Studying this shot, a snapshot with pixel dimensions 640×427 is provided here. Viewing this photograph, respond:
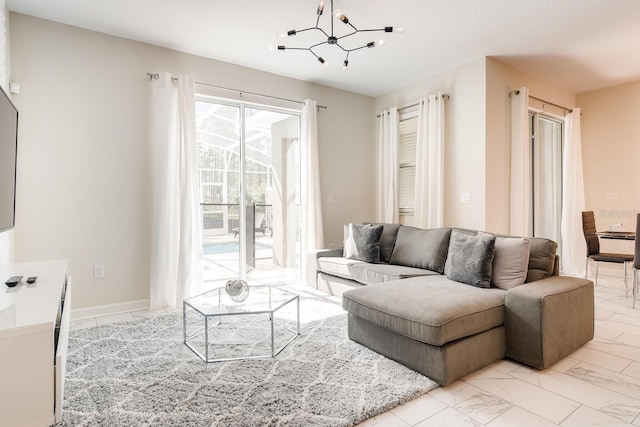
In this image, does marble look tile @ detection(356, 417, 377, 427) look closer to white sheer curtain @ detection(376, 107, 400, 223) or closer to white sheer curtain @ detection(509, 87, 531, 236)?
white sheer curtain @ detection(509, 87, 531, 236)

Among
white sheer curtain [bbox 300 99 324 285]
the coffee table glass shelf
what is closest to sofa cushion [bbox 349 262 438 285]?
the coffee table glass shelf

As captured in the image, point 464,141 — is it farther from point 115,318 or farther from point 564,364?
point 115,318

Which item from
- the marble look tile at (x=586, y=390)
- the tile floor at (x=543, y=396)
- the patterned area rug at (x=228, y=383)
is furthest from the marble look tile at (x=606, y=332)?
the patterned area rug at (x=228, y=383)

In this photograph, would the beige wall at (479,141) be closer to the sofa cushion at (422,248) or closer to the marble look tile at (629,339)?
the sofa cushion at (422,248)

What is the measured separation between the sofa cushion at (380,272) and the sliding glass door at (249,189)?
4.53 feet

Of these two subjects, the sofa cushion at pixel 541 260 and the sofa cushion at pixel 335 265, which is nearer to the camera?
the sofa cushion at pixel 541 260

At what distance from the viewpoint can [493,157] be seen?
4094 millimetres

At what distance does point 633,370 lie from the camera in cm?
229

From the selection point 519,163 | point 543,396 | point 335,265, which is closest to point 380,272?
point 335,265

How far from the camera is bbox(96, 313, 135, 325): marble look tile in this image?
3.26 m

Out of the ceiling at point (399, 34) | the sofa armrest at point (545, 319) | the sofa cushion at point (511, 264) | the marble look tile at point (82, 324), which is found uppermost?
the ceiling at point (399, 34)

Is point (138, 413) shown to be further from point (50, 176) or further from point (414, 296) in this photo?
point (50, 176)

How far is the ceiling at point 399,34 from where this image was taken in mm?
2945

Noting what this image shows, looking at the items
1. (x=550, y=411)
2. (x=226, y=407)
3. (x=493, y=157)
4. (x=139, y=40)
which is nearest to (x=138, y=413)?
(x=226, y=407)
